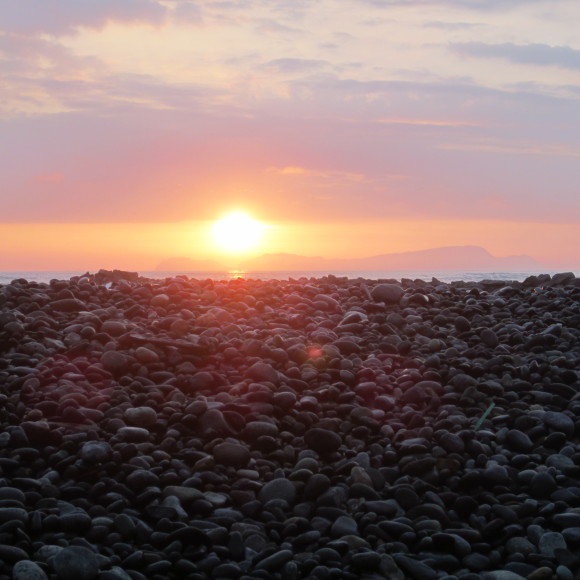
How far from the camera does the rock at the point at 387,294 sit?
1026 centimetres

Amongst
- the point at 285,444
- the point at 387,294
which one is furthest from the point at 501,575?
the point at 387,294

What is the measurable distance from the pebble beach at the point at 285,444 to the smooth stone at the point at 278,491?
0.01 metres

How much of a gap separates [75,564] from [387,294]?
6503 mm

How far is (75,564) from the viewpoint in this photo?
4539 millimetres

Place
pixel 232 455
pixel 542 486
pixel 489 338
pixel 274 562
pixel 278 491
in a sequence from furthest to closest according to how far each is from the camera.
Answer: pixel 489 338, pixel 232 455, pixel 542 486, pixel 278 491, pixel 274 562

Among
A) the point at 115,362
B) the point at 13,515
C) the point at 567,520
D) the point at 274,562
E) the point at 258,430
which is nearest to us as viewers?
the point at 274,562

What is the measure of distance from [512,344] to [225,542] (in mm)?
4854

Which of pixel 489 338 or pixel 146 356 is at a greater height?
pixel 489 338

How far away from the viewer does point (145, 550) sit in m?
4.95

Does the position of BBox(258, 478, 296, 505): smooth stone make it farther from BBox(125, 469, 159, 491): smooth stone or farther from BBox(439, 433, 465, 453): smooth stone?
BBox(439, 433, 465, 453): smooth stone

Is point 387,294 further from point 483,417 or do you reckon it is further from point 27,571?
point 27,571

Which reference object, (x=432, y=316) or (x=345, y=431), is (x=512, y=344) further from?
(x=345, y=431)

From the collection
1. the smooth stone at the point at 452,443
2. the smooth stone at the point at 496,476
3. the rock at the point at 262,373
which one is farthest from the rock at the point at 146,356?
the smooth stone at the point at 496,476

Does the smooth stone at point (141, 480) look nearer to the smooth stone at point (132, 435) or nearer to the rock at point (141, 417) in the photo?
the smooth stone at point (132, 435)
